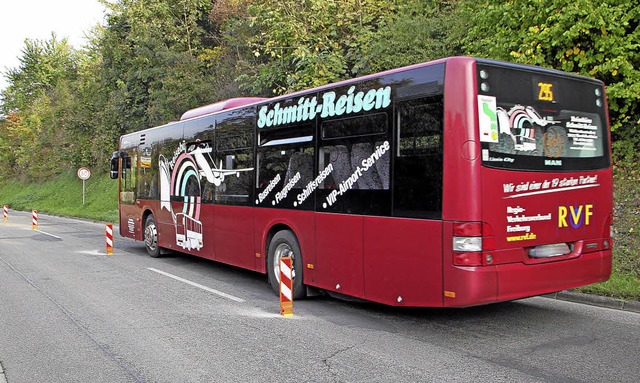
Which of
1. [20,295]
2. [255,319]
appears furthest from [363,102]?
[20,295]

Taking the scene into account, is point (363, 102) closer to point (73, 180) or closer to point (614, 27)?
point (614, 27)

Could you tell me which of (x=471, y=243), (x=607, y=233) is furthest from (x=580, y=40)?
(x=471, y=243)

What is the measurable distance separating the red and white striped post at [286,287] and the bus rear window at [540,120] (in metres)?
A: 2.91

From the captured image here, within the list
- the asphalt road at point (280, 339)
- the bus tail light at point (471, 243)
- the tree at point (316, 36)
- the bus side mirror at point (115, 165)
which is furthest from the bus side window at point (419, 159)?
the bus side mirror at point (115, 165)

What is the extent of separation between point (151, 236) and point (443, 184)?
368 inches

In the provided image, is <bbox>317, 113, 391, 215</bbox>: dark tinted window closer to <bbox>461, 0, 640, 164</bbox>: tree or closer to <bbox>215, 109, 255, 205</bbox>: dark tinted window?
<bbox>215, 109, 255, 205</bbox>: dark tinted window

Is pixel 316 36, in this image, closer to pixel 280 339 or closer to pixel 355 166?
Answer: pixel 355 166

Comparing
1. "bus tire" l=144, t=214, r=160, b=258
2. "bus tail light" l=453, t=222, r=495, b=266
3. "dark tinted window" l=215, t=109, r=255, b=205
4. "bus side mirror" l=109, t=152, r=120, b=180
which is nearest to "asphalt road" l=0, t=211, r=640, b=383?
"bus tail light" l=453, t=222, r=495, b=266

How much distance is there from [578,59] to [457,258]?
20.7 feet

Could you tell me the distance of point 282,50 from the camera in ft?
54.0

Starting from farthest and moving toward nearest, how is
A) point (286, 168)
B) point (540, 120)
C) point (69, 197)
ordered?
point (69, 197) < point (286, 168) < point (540, 120)

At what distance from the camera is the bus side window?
5.54 meters

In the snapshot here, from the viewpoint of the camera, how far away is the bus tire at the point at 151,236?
12.8 metres

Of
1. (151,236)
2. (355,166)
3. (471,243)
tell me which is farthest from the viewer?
(151,236)
